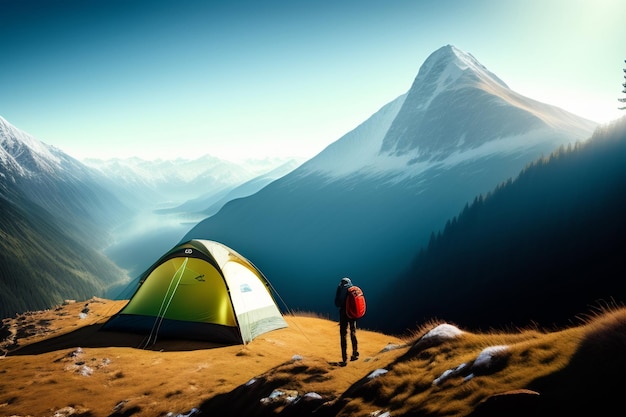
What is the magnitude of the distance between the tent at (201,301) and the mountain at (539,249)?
165 feet

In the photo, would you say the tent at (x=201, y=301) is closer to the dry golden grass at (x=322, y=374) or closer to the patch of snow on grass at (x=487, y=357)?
the dry golden grass at (x=322, y=374)

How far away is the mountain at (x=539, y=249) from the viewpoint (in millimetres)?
57938

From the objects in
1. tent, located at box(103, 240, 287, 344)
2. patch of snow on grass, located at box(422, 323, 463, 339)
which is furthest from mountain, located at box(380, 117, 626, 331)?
patch of snow on grass, located at box(422, 323, 463, 339)

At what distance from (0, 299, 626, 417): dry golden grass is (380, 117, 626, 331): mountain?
51559mm

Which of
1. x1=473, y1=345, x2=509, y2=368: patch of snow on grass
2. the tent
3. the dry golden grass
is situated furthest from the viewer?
the tent

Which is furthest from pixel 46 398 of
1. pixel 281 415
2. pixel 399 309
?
pixel 399 309

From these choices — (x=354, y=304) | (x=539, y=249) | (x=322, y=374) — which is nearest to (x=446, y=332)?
(x=354, y=304)

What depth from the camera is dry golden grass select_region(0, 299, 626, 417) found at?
446 centimetres

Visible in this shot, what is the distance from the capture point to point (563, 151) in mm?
90562

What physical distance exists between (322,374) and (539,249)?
79.8 meters

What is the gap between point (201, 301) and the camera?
17938 millimetres

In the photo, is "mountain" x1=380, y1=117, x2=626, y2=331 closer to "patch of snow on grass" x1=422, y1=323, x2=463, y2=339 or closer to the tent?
the tent

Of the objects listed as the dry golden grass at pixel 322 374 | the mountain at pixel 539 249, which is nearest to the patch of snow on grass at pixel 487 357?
the dry golden grass at pixel 322 374

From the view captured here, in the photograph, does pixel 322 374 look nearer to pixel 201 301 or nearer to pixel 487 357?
pixel 487 357
